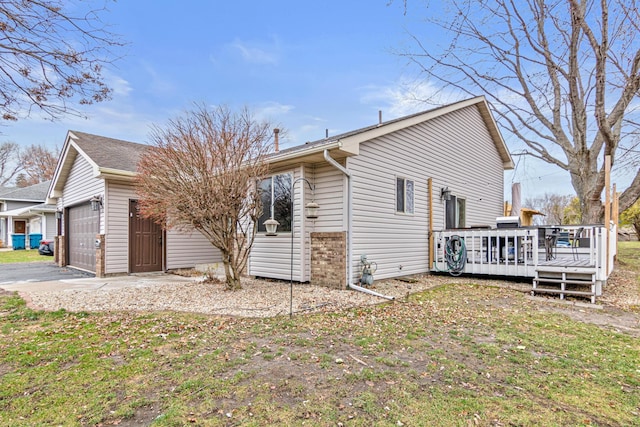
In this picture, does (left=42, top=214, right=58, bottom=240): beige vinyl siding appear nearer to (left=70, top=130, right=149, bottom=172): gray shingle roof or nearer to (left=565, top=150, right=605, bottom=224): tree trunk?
(left=70, top=130, right=149, bottom=172): gray shingle roof

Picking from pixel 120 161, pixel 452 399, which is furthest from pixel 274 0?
pixel 452 399

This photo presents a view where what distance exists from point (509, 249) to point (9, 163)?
40650mm

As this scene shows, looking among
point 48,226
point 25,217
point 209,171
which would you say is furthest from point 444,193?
point 25,217

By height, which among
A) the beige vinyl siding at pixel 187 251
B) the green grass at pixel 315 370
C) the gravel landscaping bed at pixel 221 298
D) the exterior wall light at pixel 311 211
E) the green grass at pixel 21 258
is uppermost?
the exterior wall light at pixel 311 211

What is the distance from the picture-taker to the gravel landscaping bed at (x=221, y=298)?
220 inches

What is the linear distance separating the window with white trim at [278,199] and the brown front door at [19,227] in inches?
984

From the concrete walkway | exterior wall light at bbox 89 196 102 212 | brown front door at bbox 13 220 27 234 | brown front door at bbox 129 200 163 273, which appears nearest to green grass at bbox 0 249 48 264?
the concrete walkway

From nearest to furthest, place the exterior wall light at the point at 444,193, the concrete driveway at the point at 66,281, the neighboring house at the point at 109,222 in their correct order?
the concrete driveway at the point at 66,281 → the neighboring house at the point at 109,222 → the exterior wall light at the point at 444,193

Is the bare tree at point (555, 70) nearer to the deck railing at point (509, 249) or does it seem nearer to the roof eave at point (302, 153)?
the deck railing at point (509, 249)

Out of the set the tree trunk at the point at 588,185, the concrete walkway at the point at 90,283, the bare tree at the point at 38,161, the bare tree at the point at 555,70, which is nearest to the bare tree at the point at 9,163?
the bare tree at the point at 38,161

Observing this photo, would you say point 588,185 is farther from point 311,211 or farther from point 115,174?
point 115,174

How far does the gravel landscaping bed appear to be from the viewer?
18.3 feet

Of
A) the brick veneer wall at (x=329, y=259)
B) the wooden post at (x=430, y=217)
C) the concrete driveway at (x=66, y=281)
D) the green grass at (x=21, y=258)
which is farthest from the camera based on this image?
the green grass at (x=21, y=258)

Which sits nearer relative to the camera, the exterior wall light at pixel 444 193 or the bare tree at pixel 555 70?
→ the bare tree at pixel 555 70
